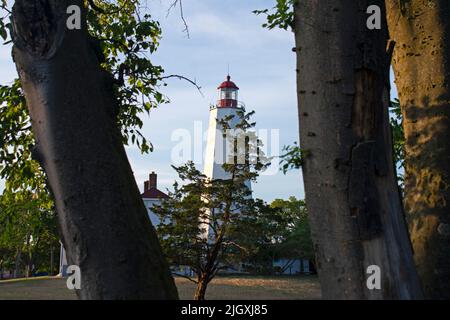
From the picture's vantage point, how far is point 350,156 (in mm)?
3125

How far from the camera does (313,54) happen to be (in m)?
3.37

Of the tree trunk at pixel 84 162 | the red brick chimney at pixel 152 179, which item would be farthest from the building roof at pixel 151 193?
the tree trunk at pixel 84 162

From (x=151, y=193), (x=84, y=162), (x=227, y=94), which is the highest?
(x=227, y=94)

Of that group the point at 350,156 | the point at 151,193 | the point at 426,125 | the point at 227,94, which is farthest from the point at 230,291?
the point at 151,193

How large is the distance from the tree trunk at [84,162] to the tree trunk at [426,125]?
10.1 ft

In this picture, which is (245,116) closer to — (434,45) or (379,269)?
(434,45)

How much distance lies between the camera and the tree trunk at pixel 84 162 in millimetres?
2975

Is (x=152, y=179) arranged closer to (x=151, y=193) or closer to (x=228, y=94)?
(x=151, y=193)

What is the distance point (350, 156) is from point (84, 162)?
1513mm

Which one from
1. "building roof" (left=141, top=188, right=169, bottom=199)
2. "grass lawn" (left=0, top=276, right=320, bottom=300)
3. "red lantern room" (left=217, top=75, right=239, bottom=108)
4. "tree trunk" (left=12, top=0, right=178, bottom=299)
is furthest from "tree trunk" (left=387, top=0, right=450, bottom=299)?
"building roof" (left=141, top=188, right=169, bottom=199)

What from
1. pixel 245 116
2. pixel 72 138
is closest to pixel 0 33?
pixel 72 138

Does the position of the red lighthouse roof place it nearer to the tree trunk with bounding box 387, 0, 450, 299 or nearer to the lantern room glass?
the lantern room glass

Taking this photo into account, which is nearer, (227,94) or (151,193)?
(227,94)

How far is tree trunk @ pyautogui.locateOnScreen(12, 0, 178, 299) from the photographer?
2.97m
